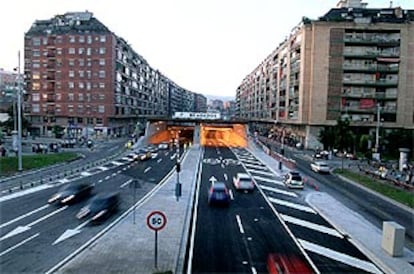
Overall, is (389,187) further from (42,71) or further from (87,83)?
(42,71)

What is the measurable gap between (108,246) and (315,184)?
24.7 metres

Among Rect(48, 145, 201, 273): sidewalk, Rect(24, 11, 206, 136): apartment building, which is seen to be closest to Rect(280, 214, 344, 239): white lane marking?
Rect(48, 145, 201, 273): sidewalk

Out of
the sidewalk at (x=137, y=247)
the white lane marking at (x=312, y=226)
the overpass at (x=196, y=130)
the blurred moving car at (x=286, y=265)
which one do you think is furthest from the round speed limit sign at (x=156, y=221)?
the overpass at (x=196, y=130)

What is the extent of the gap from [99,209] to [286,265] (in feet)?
38.2

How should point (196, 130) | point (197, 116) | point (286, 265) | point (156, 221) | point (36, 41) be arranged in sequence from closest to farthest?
1. point (156, 221)
2. point (286, 265)
3. point (196, 130)
4. point (197, 116)
5. point (36, 41)

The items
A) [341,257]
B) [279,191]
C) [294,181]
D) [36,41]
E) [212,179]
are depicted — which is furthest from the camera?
[36,41]

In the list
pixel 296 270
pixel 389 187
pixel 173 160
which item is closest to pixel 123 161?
pixel 173 160

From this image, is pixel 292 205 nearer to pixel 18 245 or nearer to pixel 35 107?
pixel 18 245

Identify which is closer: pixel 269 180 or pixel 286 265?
pixel 286 265

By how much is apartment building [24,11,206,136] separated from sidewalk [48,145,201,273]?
74.4 metres

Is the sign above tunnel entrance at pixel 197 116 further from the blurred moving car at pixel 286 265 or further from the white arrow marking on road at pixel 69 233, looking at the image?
the blurred moving car at pixel 286 265

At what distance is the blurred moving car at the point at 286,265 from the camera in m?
14.7

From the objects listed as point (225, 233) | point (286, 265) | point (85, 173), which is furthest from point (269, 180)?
point (286, 265)

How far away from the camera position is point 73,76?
9562 cm
